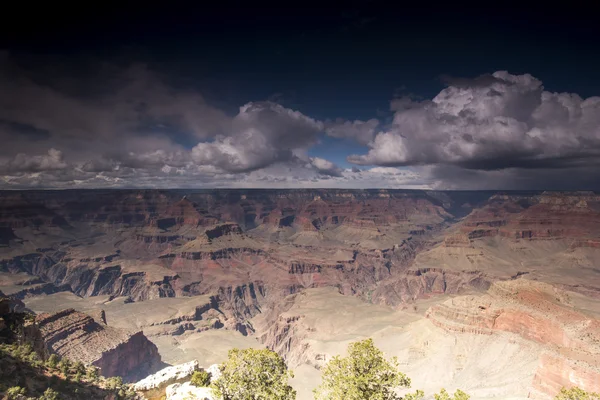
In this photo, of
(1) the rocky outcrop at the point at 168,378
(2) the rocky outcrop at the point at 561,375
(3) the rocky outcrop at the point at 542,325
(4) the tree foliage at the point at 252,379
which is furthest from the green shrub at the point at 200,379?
(3) the rocky outcrop at the point at 542,325

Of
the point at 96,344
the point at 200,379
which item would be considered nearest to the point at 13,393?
the point at 200,379

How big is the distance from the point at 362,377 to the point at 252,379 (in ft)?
26.2

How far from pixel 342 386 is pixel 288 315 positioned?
439ft

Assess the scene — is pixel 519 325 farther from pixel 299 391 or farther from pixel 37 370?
pixel 37 370

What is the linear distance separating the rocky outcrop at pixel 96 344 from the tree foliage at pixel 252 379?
7695cm

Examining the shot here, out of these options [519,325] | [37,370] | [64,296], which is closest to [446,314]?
[519,325]

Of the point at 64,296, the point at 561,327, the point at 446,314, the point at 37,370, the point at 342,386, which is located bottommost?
the point at 64,296

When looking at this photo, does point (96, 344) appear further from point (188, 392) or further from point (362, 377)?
point (362, 377)

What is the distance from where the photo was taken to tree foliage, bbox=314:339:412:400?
78.3ft

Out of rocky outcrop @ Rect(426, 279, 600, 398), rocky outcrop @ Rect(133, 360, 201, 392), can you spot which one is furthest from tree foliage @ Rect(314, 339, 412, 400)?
rocky outcrop @ Rect(426, 279, 600, 398)

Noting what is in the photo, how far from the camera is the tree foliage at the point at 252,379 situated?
24.4m

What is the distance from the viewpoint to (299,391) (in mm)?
86000

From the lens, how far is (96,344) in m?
92.0

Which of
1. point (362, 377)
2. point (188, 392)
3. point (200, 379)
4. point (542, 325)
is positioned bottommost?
point (542, 325)
